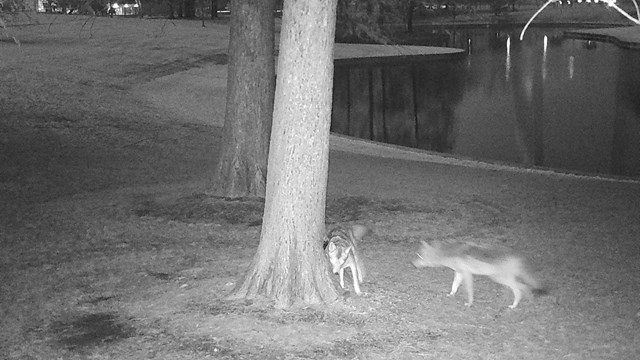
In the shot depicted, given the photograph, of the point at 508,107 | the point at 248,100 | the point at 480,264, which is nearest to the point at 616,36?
the point at 508,107

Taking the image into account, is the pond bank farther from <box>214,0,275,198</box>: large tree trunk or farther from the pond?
<box>214,0,275,198</box>: large tree trunk

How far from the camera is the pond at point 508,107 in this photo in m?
21.9

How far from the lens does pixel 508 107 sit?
94.1 feet

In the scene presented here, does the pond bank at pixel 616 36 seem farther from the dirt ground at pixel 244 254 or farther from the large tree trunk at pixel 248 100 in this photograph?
the large tree trunk at pixel 248 100

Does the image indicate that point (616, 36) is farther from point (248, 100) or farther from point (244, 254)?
point (244, 254)

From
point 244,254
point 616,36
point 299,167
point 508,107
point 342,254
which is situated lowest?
point 244,254

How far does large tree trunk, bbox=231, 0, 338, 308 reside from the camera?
6.36 metres

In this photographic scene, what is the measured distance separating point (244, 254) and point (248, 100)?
2939 mm

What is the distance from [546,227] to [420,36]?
50.6 metres

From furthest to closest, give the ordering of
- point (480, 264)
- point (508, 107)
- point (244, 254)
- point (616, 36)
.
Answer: point (616, 36) < point (508, 107) < point (244, 254) < point (480, 264)

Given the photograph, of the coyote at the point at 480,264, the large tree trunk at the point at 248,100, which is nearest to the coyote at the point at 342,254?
the coyote at the point at 480,264

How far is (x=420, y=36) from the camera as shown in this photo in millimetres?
58938

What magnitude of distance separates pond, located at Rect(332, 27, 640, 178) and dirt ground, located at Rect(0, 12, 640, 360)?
5.19m

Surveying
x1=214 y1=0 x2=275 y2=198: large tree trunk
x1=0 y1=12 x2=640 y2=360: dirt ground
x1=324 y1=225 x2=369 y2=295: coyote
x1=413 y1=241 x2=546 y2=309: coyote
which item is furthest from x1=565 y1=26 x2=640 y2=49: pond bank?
x1=324 y1=225 x2=369 y2=295: coyote
